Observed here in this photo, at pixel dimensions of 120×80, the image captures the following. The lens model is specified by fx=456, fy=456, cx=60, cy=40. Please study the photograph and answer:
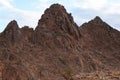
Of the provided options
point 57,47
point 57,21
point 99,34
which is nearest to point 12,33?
point 57,47

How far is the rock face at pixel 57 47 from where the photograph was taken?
9912 cm

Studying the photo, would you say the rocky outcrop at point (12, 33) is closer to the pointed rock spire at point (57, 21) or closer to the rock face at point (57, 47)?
the rock face at point (57, 47)

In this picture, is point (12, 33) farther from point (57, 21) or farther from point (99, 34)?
point (99, 34)

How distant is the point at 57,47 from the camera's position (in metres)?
110

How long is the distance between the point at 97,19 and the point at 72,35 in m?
13.3

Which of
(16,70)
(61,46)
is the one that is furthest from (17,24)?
(16,70)

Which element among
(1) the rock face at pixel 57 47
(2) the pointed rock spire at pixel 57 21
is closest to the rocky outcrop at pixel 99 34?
(1) the rock face at pixel 57 47

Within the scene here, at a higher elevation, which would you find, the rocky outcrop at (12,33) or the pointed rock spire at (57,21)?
the pointed rock spire at (57,21)

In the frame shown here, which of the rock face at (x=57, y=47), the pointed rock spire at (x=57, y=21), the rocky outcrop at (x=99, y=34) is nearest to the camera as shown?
the rock face at (x=57, y=47)

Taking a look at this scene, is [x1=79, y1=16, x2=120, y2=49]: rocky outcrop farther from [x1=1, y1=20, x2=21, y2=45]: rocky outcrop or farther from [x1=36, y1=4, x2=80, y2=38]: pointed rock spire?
[x1=1, y1=20, x2=21, y2=45]: rocky outcrop

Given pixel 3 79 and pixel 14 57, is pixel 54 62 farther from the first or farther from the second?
pixel 3 79

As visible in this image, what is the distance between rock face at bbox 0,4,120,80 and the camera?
9912 centimetres

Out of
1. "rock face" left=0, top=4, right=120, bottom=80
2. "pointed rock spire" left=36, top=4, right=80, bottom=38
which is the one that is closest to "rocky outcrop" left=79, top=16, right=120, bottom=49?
"rock face" left=0, top=4, right=120, bottom=80

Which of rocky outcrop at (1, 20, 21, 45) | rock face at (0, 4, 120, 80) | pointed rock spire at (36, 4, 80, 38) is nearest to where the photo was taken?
rock face at (0, 4, 120, 80)
